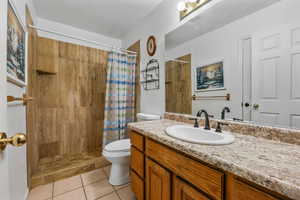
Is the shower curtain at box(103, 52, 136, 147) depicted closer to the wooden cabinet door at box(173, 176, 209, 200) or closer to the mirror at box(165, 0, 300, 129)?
the mirror at box(165, 0, 300, 129)

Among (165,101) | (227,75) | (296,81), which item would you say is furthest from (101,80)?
(296,81)

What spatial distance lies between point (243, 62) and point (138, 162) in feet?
3.84

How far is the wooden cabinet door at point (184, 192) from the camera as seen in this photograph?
0.66m

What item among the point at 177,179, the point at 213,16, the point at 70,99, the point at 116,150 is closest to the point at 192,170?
the point at 177,179

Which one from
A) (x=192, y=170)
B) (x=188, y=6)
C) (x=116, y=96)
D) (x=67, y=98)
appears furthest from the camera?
(x=67, y=98)

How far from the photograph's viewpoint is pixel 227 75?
107 cm

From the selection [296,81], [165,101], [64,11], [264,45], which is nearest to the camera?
[296,81]

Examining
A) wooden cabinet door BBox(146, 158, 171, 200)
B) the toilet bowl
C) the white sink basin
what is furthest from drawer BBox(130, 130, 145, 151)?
the toilet bowl

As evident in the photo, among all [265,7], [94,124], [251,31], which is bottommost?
[94,124]

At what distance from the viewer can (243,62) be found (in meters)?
0.97

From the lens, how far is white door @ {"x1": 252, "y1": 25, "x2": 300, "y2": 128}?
0.75 metres

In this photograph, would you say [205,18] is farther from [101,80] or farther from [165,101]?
[101,80]

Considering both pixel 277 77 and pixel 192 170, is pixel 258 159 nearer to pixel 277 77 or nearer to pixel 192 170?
pixel 192 170

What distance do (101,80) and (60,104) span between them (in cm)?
79
